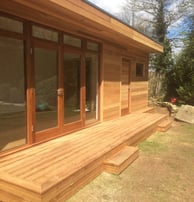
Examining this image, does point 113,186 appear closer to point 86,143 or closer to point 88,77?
point 86,143

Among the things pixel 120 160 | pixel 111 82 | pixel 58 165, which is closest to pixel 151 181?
pixel 120 160

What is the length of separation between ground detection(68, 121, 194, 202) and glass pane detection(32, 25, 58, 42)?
7.67 feet

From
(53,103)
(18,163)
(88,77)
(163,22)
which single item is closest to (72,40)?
(88,77)

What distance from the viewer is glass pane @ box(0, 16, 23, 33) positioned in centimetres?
325

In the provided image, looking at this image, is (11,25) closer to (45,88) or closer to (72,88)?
(45,88)

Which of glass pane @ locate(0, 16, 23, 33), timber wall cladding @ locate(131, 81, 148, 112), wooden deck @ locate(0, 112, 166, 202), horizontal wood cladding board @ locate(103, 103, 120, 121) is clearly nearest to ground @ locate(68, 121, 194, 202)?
wooden deck @ locate(0, 112, 166, 202)

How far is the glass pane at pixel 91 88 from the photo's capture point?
5398 millimetres

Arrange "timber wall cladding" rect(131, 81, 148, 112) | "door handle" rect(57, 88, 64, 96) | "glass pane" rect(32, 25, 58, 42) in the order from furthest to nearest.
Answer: "timber wall cladding" rect(131, 81, 148, 112) < "door handle" rect(57, 88, 64, 96) < "glass pane" rect(32, 25, 58, 42)

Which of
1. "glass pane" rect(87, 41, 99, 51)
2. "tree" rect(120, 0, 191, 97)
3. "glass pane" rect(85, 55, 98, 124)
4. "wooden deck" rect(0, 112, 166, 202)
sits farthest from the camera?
"tree" rect(120, 0, 191, 97)

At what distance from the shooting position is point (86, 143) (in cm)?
402

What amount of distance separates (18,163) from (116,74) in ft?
13.8

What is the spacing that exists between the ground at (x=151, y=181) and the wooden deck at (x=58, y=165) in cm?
19

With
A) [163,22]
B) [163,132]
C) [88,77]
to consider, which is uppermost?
[163,22]

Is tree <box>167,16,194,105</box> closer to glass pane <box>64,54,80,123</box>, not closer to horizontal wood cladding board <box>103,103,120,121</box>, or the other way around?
horizontal wood cladding board <box>103,103,120,121</box>
